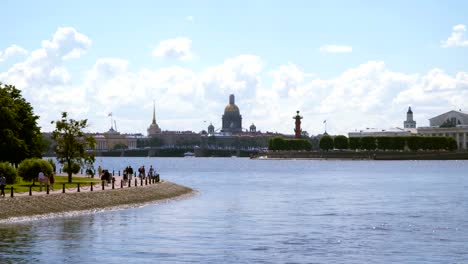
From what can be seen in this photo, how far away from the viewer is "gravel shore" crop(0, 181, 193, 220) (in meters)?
58.1

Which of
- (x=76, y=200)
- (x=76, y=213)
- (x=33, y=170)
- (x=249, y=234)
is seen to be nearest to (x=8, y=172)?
(x=33, y=170)

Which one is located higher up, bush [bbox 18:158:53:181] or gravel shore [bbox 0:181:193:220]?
bush [bbox 18:158:53:181]

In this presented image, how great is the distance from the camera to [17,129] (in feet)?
285

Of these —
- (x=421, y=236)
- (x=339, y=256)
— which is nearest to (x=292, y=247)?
(x=339, y=256)

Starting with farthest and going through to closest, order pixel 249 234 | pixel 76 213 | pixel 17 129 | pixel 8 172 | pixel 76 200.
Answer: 1. pixel 17 129
2. pixel 8 172
3. pixel 76 200
4. pixel 76 213
5. pixel 249 234

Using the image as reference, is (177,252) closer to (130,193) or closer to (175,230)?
(175,230)

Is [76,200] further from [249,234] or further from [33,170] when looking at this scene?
[249,234]

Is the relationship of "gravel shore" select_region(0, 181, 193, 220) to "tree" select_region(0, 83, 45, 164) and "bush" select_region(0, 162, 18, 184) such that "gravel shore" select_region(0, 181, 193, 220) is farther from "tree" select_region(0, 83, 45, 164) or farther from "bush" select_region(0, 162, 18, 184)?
"tree" select_region(0, 83, 45, 164)

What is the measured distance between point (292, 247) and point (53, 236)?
1249cm

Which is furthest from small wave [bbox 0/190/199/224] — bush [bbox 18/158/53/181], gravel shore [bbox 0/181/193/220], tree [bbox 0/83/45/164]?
tree [bbox 0/83/45/164]

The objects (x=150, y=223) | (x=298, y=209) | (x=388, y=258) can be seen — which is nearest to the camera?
(x=388, y=258)

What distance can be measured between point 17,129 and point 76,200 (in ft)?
75.9

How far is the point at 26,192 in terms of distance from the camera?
217 feet

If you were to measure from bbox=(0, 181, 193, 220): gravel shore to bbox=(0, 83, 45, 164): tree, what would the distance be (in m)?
12.2
